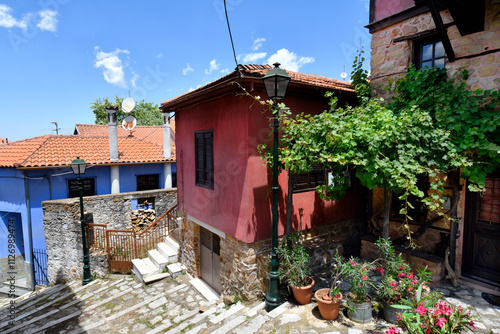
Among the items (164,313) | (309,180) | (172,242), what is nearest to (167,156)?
(172,242)

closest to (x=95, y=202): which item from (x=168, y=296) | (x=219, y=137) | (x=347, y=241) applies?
(x=168, y=296)

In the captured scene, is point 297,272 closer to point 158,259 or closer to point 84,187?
point 158,259

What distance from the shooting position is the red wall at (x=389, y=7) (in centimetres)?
569

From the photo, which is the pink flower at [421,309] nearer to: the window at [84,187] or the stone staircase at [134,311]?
the stone staircase at [134,311]

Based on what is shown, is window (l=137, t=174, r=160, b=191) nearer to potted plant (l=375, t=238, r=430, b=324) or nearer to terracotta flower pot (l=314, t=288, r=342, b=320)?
terracotta flower pot (l=314, t=288, r=342, b=320)

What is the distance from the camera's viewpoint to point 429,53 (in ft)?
18.2

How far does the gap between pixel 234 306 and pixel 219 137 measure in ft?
12.6

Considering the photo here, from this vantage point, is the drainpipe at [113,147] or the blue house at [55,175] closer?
the blue house at [55,175]

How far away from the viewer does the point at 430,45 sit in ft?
18.1

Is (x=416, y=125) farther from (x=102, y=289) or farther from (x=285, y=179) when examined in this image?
(x=102, y=289)

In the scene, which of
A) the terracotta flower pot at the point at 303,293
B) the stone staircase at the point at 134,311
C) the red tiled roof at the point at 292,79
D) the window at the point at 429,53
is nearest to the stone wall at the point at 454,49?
the window at the point at 429,53

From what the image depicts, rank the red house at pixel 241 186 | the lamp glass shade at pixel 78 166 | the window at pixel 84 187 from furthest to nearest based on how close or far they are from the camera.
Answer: the window at pixel 84 187, the lamp glass shade at pixel 78 166, the red house at pixel 241 186

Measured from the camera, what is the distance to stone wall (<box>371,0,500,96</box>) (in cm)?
466

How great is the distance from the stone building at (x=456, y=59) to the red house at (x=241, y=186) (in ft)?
4.08
